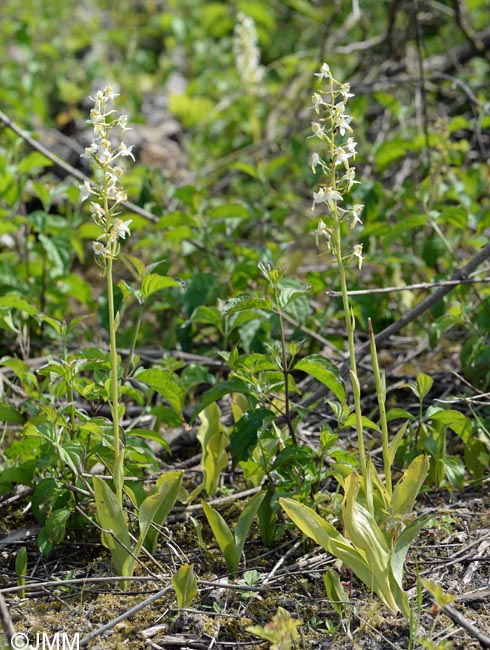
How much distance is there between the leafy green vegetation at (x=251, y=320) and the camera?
2.17 metres

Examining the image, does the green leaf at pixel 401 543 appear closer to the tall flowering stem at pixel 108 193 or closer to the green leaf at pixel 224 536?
the green leaf at pixel 224 536

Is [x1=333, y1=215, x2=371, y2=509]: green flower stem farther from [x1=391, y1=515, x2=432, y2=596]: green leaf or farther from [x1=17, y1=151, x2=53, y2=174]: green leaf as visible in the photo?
[x1=17, y1=151, x2=53, y2=174]: green leaf

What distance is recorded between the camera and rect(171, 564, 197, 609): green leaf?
2.09 m

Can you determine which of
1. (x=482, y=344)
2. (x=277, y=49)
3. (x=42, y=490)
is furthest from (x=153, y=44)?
(x=42, y=490)

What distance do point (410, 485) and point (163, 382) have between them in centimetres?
82

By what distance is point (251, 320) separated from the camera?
324 centimetres

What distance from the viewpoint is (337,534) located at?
211 cm

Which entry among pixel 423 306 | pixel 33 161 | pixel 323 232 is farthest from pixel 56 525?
pixel 33 161

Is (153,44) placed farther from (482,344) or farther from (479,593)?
(479,593)

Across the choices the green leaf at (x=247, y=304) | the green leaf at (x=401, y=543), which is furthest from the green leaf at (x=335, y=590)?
the green leaf at (x=247, y=304)

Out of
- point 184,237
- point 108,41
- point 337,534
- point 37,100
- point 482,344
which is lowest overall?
point 337,534

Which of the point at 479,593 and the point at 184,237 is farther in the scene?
the point at 184,237

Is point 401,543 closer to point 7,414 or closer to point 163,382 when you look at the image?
point 163,382

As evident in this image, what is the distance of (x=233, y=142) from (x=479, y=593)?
4615 mm
